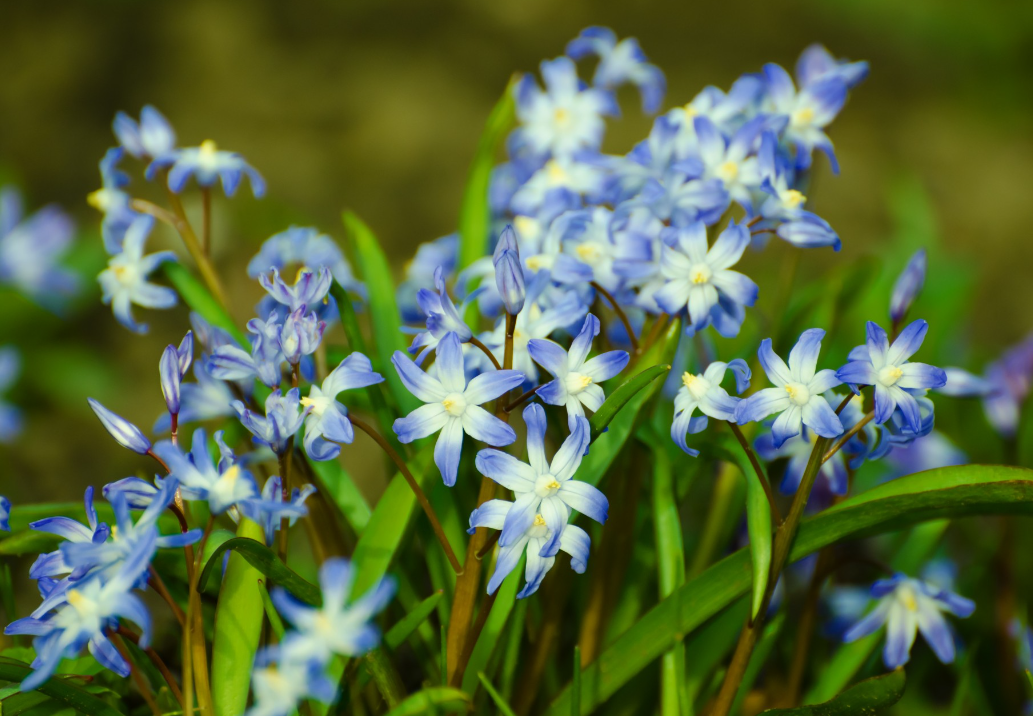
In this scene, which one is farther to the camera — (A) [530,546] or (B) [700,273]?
(B) [700,273]

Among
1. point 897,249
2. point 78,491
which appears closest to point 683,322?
point 897,249

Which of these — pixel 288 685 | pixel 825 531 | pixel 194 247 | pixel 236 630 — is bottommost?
pixel 288 685

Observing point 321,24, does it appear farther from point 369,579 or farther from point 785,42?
point 369,579

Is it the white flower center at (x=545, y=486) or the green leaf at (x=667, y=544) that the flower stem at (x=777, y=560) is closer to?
the green leaf at (x=667, y=544)

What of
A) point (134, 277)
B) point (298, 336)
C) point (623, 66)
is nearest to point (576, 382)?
point (298, 336)

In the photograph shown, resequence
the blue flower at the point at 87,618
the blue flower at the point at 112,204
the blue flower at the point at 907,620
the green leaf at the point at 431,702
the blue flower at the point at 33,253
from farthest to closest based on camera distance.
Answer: the blue flower at the point at 33,253 → the blue flower at the point at 112,204 → the blue flower at the point at 907,620 → the green leaf at the point at 431,702 → the blue flower at the point at 87,618

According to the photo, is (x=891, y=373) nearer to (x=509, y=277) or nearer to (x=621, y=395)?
(x=621, y=395)

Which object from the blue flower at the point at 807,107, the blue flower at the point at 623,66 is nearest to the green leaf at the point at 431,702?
the blue flower at the point at 807,107
